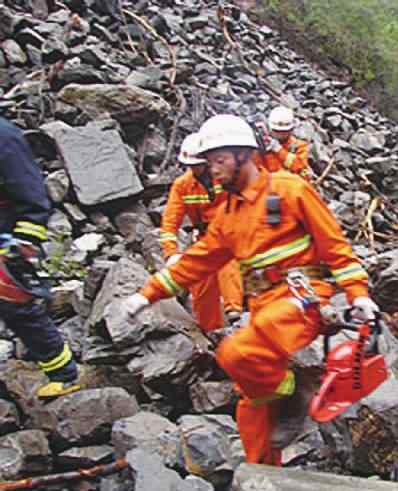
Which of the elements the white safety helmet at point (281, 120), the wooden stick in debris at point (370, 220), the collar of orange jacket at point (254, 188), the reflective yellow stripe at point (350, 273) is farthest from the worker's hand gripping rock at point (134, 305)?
the wooden stick in debris at point (370, 220)

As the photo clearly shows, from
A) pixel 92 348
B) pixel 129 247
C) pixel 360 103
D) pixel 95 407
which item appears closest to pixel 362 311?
pixel 95 407

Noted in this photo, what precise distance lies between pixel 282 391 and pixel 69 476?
1222 mm

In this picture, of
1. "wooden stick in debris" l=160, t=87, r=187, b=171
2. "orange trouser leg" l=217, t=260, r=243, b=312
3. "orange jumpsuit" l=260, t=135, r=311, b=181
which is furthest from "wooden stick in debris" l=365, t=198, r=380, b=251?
"orange trouser leg" l=217, t=260, r=243, b=312

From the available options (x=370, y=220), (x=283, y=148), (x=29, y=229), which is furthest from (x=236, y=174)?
(x=370, y=220)

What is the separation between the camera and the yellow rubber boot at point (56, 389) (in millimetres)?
3988

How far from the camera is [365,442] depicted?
11.1 feet

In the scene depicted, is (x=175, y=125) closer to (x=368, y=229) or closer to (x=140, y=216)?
(x=140, y=216)

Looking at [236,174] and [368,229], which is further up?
[236,174]

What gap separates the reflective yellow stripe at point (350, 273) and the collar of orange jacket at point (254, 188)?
1.68 ft

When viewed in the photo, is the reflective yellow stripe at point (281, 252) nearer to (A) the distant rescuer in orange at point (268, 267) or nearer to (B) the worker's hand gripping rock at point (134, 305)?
(A) the distant rescuer in orange at point (268, 267)

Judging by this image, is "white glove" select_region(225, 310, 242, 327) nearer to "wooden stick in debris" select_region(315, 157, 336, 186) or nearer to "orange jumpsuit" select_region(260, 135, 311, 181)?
"orange jumpsuit" select_region(260, 135, 311, 181)

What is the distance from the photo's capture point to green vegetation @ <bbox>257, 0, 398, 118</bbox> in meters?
19.0

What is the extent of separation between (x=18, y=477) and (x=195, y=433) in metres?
0.93

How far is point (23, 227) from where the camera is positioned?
11.7ft
